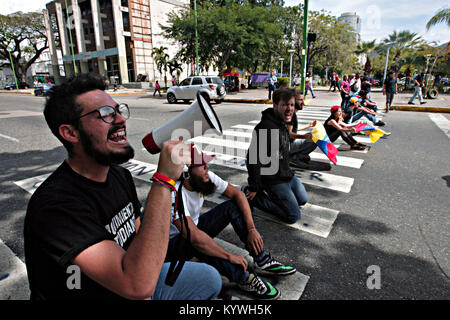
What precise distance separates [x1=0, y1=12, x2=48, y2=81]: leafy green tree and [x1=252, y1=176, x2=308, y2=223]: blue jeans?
5299 centimetres

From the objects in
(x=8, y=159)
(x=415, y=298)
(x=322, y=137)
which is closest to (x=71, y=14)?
(x=8, y=159)

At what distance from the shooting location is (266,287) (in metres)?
2.13

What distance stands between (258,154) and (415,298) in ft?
6.50

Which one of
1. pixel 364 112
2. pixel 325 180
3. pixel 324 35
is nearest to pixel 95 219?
pixel 325 180

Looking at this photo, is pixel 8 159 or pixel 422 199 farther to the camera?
pixel 8 159

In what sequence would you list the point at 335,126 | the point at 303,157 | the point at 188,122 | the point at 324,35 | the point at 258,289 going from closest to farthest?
1. the point at 188,122
2. the point at 258,289
3. the point at 303,157
4. the point at 335,126
5. the point at 324,35

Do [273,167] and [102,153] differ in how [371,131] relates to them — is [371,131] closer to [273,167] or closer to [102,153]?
[273,167]

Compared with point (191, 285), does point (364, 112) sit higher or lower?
higher

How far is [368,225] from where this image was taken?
3189mm

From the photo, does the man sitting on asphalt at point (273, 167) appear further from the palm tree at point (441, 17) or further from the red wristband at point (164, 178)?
the palm tree at point (441, 17)

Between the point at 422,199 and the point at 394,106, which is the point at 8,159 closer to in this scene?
the point at 422,199

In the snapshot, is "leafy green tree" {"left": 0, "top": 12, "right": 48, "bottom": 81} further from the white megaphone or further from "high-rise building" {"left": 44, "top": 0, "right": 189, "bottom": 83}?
the white megaphone

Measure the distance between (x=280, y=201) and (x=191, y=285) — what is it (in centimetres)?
186

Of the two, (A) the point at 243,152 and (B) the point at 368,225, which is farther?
(A) the point at 243,152
